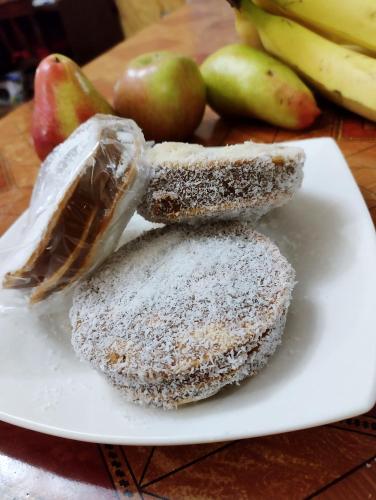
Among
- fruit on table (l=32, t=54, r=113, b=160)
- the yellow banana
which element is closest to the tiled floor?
fruit on table (l=32, t=54, r=113, b=160)

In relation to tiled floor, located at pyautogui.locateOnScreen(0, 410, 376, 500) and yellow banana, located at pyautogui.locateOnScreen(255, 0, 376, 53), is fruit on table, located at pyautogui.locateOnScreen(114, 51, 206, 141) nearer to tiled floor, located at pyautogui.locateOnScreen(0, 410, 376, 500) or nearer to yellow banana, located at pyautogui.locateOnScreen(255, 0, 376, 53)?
yellow banana, located at pyautogui.locateOnScreen(255, 0, 376, 53)

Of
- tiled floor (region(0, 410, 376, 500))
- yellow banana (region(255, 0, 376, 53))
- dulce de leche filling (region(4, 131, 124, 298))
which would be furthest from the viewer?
yellow banana (region(255, 0, 376, 53))

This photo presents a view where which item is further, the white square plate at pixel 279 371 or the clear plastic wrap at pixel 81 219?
the clear plastic wrap at pixel 81 219

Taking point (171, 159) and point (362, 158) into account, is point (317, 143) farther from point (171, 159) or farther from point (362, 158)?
point (171, 159)

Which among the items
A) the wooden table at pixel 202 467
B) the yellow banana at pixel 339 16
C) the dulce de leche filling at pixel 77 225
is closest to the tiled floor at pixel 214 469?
the wooden table at pixel 202 467

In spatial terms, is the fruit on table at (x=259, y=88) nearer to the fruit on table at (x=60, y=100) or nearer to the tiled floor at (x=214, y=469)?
the fruit on table at (x=60, y=100)

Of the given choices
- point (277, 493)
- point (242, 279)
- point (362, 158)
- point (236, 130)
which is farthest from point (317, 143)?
point (277, 493)
